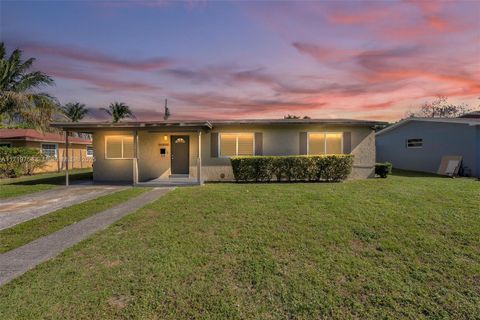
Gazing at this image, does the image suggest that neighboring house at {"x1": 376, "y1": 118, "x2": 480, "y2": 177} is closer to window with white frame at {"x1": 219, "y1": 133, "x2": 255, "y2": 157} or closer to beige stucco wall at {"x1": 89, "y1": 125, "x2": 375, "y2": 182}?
beige stucco wall at {"x1": 89, "y1": 125, "x2": 375, "y2": 182}

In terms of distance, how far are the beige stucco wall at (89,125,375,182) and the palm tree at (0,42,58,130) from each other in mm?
8180

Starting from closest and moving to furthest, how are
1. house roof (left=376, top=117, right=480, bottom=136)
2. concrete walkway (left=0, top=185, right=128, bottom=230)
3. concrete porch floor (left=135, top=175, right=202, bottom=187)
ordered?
concrete walkway (left=0, top=185, right=128, bottom=230)
concrete porch floor (left=135, top=175, right=202, bottom=187)
house roof (left=376, top=117, right=480, bottom=136)

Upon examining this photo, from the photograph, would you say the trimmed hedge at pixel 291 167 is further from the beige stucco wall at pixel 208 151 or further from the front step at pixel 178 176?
the front step at pixel 178 176

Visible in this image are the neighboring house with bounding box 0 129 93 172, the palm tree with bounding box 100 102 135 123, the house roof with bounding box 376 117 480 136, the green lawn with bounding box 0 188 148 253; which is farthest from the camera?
the palm tree with bounding box 100 102 135 123

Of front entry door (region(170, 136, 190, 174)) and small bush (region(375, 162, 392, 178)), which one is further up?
front entry door (region(170, 136, 190, 174))

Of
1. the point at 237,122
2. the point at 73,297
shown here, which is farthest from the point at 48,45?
the point at 73,297

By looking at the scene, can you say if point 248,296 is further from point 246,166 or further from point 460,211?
point 246,166

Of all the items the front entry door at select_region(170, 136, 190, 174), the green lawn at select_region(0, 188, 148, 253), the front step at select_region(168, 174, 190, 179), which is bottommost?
the green lawn at select_region(0, 188, 148, 253)

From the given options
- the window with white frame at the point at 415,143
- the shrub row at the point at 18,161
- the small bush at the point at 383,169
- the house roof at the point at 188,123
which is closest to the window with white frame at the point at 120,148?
the house roof at the point at 188,123

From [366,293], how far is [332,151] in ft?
33.9

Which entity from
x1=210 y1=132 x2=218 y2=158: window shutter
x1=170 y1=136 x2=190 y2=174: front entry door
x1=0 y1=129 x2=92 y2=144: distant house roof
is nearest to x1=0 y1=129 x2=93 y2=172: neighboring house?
x1=0 y1=129 x2=92 y2=144: distant house roof

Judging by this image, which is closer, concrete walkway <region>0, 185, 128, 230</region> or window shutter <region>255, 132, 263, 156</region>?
concrete walkway <region>0, 185, 128, 230</region>

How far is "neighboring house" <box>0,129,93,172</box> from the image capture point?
1870 cm

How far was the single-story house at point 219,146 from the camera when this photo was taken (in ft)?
40.4
